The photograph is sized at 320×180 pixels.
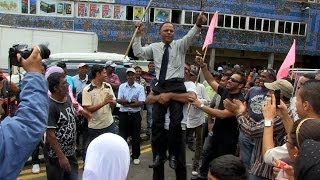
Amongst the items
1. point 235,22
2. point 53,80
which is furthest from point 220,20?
point 53,80

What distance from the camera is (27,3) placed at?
29672 mm

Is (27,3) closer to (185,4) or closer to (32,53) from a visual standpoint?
(185,4)

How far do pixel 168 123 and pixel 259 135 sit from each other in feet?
4.71

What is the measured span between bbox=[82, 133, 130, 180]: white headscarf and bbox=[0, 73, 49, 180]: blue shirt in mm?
474

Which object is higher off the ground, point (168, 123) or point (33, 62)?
point (33, 62)

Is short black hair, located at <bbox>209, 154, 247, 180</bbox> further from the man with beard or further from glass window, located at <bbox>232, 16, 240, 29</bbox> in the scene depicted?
glass window, located at <bbox>232, 16, 240, 29</bbox>

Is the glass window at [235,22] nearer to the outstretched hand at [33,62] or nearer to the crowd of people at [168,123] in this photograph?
the crowd of people at [168,123]

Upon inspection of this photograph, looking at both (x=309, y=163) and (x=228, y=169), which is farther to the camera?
(x=228, y=169)

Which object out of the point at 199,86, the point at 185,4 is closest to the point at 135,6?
the point at 185,4

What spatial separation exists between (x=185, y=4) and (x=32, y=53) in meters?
30.9

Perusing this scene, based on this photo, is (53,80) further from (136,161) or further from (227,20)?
(227,20)

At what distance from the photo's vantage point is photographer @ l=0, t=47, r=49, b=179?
6.82 ft

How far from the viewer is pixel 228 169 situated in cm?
257

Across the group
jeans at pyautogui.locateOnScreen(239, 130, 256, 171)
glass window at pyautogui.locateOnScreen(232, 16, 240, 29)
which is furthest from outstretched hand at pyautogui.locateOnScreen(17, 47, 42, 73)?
glass window at pyautogui.locateOnScreen(232, 16, 240, 29)
